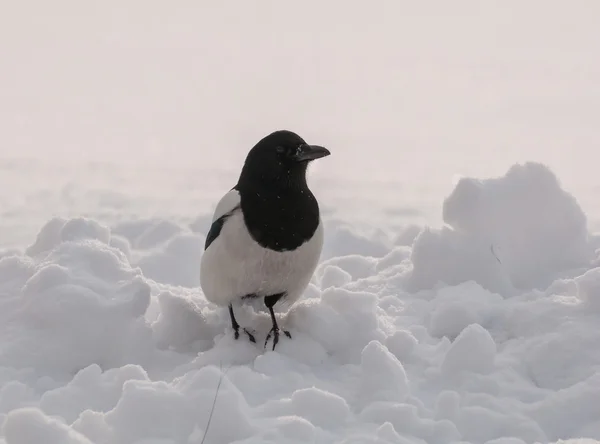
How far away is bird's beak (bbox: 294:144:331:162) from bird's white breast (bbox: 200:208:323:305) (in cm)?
43

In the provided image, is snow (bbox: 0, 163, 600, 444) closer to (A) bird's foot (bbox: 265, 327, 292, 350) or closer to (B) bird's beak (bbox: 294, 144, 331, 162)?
(A) bird's foot (bbox: 265, 327, 292, 350)

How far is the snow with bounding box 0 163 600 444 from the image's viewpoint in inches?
140

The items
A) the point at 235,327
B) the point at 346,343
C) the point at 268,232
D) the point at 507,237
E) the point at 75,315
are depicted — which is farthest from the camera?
the point at 507,237

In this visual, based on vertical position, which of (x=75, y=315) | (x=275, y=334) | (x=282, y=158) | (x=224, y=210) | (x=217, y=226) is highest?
(x=282, y=158)

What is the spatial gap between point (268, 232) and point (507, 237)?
200 cm

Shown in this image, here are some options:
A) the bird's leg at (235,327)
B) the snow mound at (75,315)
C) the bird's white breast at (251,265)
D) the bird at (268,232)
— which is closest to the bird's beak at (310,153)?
the bird at (268,232)

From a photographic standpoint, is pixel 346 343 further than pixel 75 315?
No

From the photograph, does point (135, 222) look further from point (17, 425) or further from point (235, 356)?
point (17, 425)

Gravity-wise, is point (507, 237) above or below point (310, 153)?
below

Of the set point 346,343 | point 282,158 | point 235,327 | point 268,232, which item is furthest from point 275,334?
point 282,158

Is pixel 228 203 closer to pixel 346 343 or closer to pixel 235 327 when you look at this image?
pixel 235 327

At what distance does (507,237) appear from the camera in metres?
6.00

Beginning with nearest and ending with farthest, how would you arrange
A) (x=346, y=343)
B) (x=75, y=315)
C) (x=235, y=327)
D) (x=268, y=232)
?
(x=346, y=343) → (x=268, y=232) → (x=75, y=315) → (x=235, y=327)

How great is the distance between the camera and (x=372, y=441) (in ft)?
11.1
